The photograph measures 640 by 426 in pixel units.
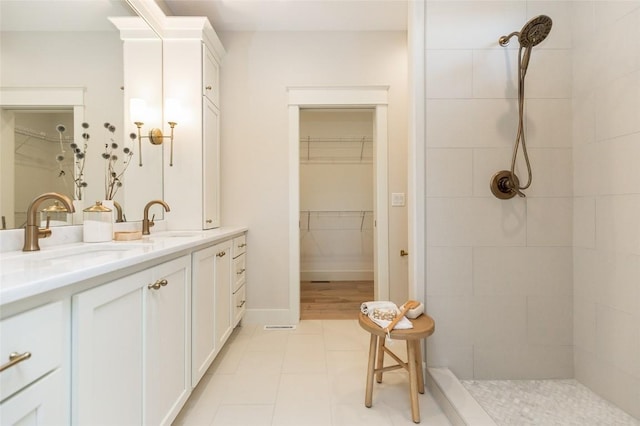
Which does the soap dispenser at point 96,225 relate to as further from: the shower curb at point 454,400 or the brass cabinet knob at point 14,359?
the shower curb at point 454,400

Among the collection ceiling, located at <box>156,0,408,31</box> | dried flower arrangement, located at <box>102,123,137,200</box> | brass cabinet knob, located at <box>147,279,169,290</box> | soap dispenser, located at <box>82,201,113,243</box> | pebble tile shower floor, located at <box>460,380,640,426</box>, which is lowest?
pebble tile shower floor, located at <box>460,380,640,426</box>

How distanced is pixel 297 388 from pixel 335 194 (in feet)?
10.3

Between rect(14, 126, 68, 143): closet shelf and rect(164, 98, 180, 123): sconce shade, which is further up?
rect(164, 98, 180, 123): sconce shade

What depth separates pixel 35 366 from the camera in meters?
0.64

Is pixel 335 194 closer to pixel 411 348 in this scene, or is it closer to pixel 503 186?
pixel 503 186

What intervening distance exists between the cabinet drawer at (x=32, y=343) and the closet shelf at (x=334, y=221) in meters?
3.82

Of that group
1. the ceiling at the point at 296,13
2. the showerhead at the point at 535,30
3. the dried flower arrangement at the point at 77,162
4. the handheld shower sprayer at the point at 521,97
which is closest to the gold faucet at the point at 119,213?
the dried flower arrangement at the point at 77,162

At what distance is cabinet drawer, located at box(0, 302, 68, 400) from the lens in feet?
1.89

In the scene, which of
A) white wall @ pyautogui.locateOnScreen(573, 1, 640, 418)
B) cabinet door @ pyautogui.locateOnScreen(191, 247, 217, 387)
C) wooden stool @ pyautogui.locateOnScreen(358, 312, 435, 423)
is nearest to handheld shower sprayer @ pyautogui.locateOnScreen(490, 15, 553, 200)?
white wall @ pyautogui.locateOnScreen(573, 1, 640, 418)

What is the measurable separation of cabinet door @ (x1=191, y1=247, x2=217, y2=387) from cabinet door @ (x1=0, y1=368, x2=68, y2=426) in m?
0.76

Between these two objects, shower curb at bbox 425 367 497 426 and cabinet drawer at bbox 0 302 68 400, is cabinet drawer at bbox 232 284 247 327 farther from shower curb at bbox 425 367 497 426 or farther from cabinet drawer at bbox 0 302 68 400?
cabinet drawer at bbox 0 302 68 400

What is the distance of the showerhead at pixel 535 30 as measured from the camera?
134 centimetres

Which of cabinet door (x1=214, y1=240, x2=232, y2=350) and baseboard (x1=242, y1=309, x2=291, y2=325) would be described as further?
baseboard (x1=242, y1=309, x2=291, y2=325)

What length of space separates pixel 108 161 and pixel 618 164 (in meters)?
2.64
